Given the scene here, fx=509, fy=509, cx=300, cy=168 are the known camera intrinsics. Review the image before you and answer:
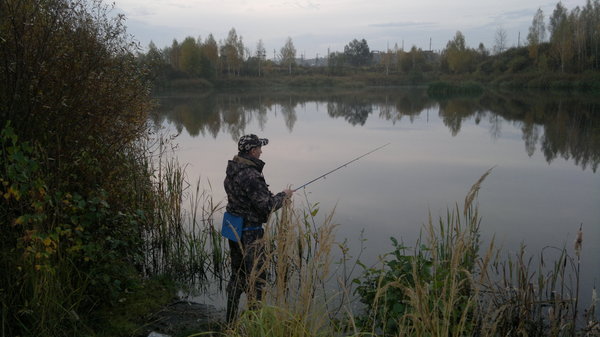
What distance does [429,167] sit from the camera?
42.7ft

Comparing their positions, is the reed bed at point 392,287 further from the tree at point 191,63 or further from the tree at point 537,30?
the tree at point 537,30

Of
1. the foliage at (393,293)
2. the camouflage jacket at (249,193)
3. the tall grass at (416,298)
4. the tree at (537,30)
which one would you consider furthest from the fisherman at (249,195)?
the tree at (537,30)

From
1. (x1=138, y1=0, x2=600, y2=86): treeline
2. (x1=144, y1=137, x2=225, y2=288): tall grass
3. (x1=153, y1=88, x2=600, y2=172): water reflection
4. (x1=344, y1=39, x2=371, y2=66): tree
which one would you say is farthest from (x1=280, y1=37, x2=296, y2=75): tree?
(x1=144, y1=137, x2=225, y2=288): tall grass

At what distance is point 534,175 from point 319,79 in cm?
5935

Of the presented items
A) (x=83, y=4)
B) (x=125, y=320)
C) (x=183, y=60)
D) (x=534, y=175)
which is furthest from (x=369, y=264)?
(x=183, y=60)

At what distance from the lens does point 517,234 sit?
7.41m

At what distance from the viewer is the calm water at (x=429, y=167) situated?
7.86m

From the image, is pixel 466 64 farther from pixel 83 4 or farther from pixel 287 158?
pixel 83 4

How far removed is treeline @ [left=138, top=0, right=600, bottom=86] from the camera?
177 feet

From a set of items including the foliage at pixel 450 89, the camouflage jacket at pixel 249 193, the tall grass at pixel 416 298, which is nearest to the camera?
the tall grass at pixel 416 298

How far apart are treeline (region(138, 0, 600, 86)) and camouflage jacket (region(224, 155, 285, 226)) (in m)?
42.5

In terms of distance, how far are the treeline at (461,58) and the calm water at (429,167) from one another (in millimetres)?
26412

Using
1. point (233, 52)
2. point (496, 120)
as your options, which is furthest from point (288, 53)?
point (496, 120)

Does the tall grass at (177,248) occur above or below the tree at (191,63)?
below
